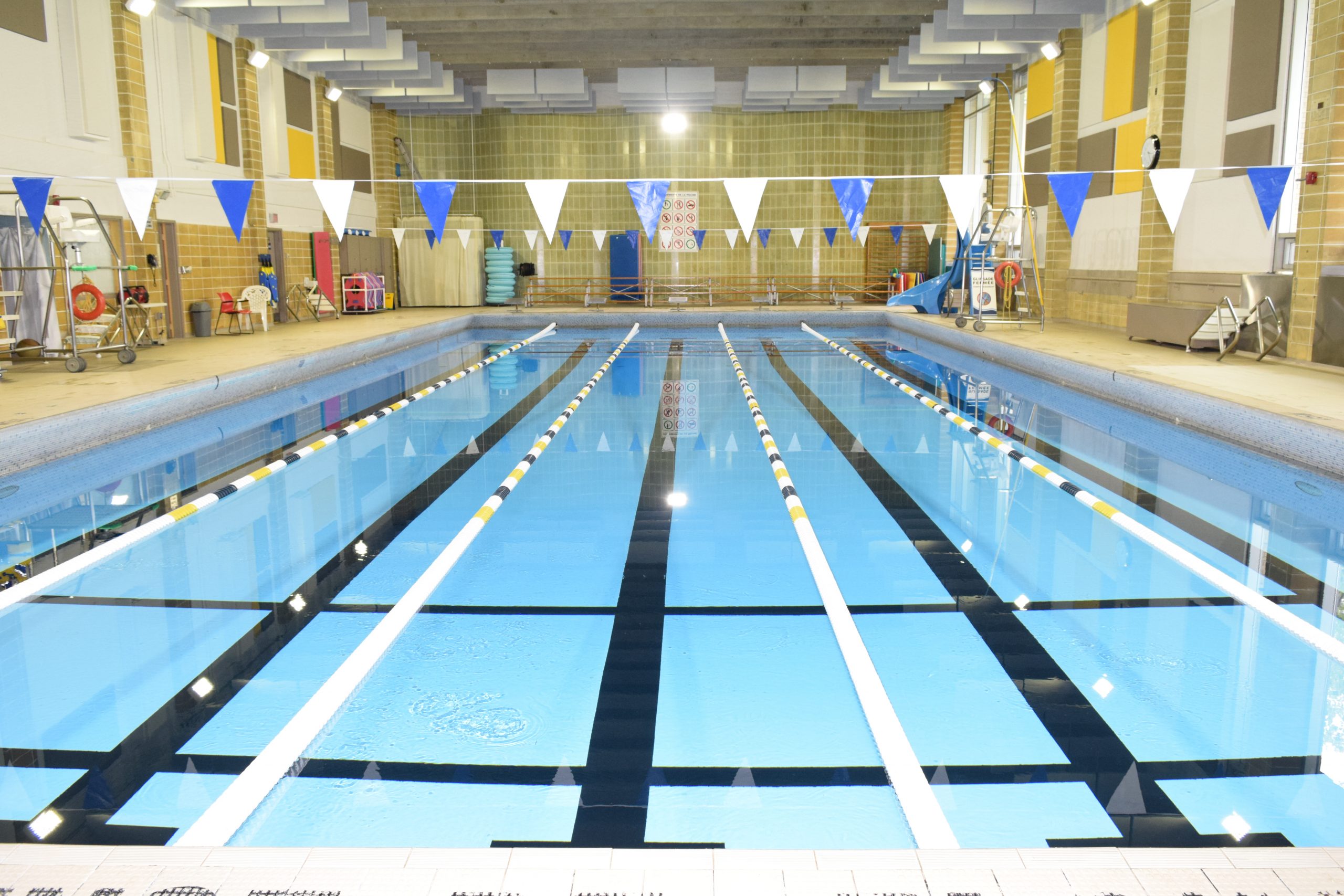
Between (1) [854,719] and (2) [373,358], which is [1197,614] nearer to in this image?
(1) [854,719]

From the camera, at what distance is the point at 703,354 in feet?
38.4

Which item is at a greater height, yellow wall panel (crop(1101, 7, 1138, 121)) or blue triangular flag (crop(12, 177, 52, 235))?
yellow wall panel (crop(1101, 7, 1138, 121))

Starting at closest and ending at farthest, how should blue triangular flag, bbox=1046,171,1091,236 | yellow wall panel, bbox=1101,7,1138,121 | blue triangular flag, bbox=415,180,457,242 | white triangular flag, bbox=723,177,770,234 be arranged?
blue triangular flag, bbox=1046,171,1091,236, blue triangular flag, bbox=415,180,457,242, white triangular flag, bbox=723,177,770,234, yellow wall panel, bbox=1101,7,1138,121

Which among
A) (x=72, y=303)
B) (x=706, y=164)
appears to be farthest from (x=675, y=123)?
(x=72, y=303)

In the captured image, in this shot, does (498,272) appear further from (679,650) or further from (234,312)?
(679,650)

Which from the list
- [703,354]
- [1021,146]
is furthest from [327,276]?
[1021,146]

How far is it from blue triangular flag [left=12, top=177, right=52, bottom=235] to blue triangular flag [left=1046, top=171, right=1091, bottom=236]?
302 inches

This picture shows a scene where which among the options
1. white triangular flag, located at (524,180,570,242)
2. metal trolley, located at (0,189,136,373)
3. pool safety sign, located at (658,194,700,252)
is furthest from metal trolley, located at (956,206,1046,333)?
metal trolley, located at (0,189,136,373)

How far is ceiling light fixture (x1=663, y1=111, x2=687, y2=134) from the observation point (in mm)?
18219

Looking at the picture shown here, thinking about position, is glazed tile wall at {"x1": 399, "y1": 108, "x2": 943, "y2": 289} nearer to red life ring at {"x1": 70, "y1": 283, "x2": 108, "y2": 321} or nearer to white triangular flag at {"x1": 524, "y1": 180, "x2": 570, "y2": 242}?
white triangular flag at {"x1": 524, "y1": 180, "x2": 570, "y2": 242}

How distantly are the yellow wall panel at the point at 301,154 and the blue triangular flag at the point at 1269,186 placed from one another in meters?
11.8

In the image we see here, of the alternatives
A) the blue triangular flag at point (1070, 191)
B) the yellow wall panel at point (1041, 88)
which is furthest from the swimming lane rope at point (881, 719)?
the yellow wall panel at point (1041, 88)

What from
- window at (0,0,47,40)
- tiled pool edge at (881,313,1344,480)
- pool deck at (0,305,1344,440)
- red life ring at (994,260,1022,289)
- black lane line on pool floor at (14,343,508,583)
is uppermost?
window at (0,0,47,40)

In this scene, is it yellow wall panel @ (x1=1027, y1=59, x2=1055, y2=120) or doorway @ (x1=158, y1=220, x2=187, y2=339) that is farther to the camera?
yellow wall panel @ (x1=1027, y1=59, x2=1055, y2=120)
